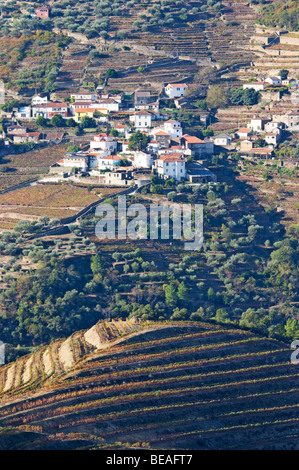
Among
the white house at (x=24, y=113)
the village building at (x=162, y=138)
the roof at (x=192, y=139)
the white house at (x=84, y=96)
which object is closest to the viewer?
the village building at (x=162, y=138)

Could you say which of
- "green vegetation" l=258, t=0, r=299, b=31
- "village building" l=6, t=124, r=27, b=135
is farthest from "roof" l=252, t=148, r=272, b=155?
"green vegetation" l=258, t=0, r=299, b=31

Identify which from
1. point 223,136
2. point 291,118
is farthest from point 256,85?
point 223,136

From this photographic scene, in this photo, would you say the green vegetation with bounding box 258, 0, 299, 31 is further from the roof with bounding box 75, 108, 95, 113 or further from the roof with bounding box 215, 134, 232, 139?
the roof with bounding box 75, 108, 95, 113

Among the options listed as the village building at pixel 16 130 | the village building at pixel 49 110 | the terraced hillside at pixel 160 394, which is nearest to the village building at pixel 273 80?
the village building at pixel 49 110

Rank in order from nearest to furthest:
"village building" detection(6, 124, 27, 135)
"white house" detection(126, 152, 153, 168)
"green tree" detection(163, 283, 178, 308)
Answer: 1. "green tree" detection(163, 283, 178, 308)
2. "white house" detection(126, 152, 153, 168)
3. "village building" detection(6, 124, 27, 135)

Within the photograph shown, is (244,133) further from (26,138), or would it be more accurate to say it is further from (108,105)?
(26,138)

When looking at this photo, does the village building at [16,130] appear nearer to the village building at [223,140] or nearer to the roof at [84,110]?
the roof at [84,110]
